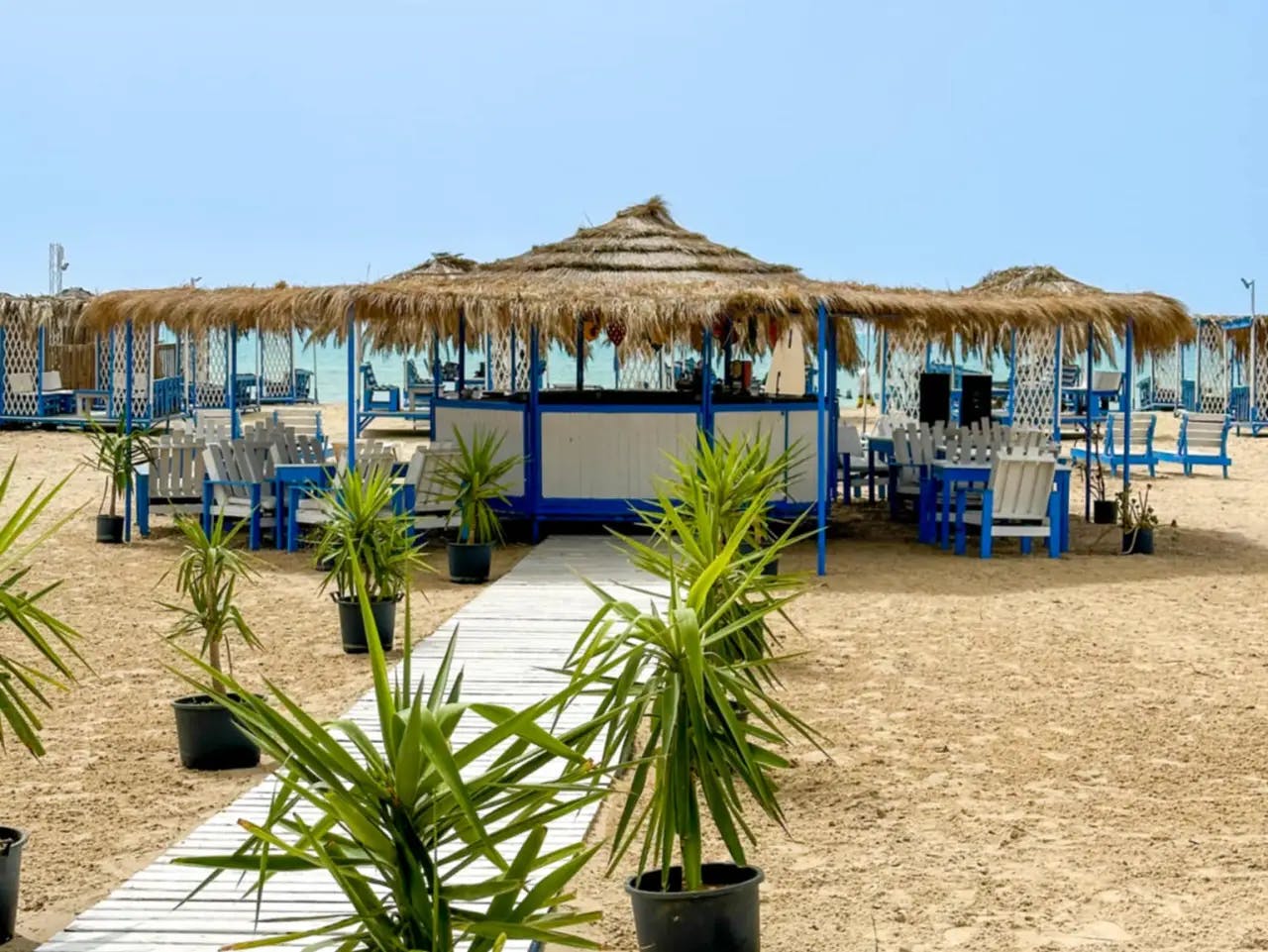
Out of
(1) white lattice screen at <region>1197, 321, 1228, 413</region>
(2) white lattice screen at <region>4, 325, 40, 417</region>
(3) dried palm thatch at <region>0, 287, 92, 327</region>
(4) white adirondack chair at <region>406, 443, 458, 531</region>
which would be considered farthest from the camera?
(1) white lattice screen at <region>1197, 321, 1228, 413</region>

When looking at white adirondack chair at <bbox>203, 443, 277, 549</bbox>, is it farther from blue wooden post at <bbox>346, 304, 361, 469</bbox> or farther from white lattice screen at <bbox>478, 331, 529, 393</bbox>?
white lattice screen at <bbox>478, 331, 529, 393</bbox>

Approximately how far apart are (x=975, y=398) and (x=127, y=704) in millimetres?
10926

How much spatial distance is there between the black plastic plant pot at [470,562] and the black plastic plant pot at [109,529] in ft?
10.2

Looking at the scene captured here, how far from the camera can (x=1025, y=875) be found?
480 cm

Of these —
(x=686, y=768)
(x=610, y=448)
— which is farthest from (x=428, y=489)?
(x=686, y=768)

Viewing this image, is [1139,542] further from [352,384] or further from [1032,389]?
[1032,389]

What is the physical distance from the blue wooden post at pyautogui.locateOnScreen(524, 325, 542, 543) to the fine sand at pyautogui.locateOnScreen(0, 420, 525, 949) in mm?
563

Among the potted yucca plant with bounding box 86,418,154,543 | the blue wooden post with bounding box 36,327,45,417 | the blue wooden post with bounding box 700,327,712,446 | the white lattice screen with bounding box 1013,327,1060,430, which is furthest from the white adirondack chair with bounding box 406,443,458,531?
the blue wooden post with bounding box 36,327,45,417

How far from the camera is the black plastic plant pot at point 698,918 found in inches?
149

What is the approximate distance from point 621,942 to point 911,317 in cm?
830

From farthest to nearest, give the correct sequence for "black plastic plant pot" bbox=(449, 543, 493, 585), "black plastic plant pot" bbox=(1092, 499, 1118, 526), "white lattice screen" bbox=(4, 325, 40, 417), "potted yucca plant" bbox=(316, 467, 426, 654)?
1. "white lattice screen" bbox=(4, 325, 40, 417)
2. "black plastic plant pot" bbox=(1092, 499, 1118, 526)
3. "black plastic plant pot" bbox=(449, 543, 493, 585)
4. "potted yucca plant" bbox=(316, 467, 426, 654)

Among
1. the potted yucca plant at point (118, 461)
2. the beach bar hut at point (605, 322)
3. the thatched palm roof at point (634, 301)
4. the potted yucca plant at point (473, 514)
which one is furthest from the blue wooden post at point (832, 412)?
the potted yucca plant at point (118, 461)

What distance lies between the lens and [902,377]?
27.5 m

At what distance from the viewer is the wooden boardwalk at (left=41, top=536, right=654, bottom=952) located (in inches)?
161
